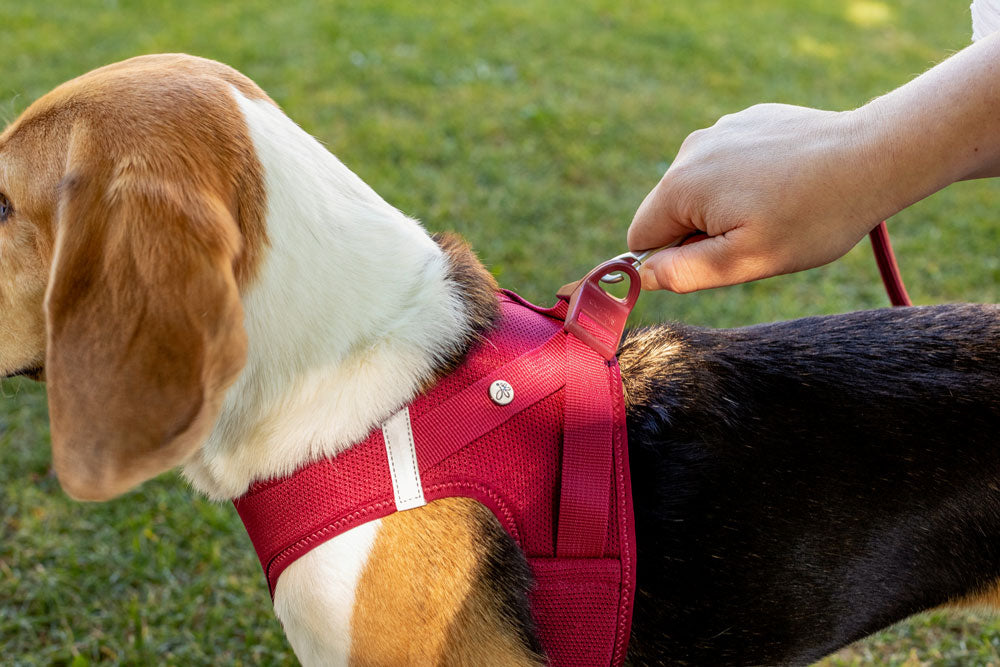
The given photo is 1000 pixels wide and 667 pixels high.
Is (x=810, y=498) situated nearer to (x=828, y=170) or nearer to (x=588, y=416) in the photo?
(x=588, y=416)

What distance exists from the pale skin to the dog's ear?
3.39 feet

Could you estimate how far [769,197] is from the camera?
189cm

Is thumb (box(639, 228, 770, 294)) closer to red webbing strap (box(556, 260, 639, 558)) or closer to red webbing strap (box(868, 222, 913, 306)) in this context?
red webbing strap (box(556, 260, 639, 558))

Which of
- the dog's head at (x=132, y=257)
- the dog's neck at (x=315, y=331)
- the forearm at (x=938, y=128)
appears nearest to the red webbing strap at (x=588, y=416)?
the dog's neck at (x=315, y=331)

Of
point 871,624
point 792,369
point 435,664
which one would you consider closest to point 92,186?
point 435,664

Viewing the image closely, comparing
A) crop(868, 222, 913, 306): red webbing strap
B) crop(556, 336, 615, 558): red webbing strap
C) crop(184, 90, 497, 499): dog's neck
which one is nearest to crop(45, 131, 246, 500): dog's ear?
crop(184, 90, 497, 499): dog's neck

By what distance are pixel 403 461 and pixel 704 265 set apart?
2.68 feet

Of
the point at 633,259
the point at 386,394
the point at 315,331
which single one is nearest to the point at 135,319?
the point at 315,331

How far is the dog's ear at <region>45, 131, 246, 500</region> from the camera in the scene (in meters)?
1.57

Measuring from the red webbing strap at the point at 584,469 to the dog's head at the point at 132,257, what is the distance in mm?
713

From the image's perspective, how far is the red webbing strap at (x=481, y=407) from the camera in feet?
5.79

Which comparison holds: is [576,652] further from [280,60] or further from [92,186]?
[280,60]

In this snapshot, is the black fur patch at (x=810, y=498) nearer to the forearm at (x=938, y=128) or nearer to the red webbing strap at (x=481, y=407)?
the red webbing strap at (x=481, y=407)

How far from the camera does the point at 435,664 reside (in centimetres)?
180
